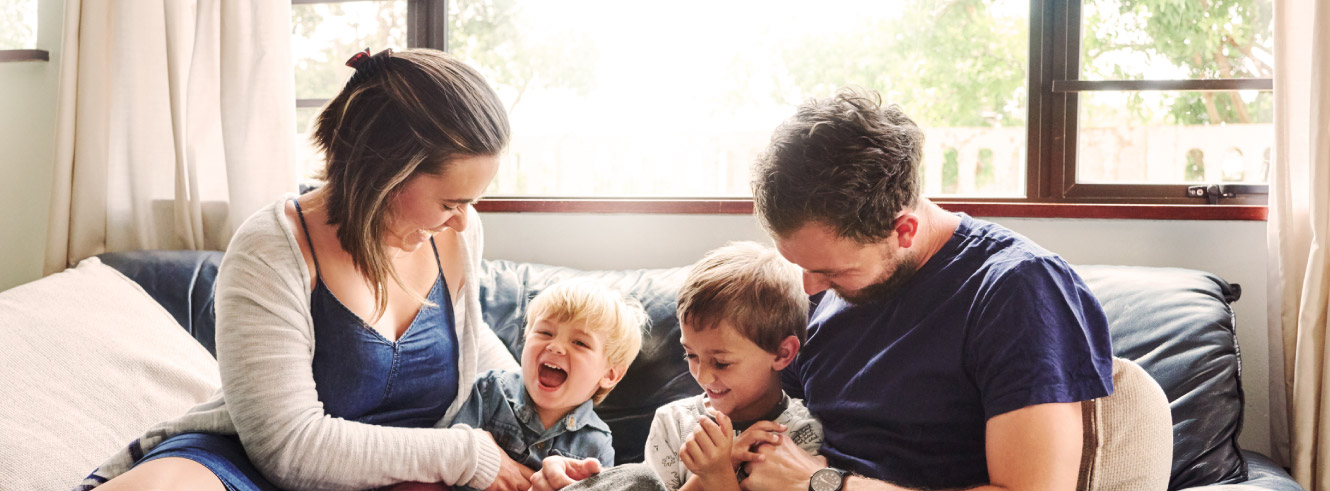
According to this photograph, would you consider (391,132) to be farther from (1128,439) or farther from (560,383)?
(1128,439)

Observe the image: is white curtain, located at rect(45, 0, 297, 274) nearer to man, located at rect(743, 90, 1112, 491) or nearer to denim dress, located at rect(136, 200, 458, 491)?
denim dress, located at rect(136, 200, 458, 491)

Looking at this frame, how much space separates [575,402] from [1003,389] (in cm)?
85

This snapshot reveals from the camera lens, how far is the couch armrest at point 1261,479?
4.93ft

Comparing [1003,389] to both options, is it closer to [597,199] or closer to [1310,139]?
[1310,139]

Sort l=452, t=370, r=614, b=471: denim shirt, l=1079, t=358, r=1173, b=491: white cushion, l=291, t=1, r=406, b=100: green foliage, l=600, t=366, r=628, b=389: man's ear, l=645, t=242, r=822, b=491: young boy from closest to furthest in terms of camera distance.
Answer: l=1079, t=358, r=1173, b=491: white cushion, l=645, t=242, r=822, b=491: young boy, l=452, t=370, r=614, b=471: denim shirt, l=600, t=366, r=628, b=389: man's ear, l=291, t=1, r=406, b=100: green foliage

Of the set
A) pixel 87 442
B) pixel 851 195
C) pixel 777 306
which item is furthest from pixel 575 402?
pixel 87 442

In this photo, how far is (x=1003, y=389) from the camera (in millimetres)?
1109

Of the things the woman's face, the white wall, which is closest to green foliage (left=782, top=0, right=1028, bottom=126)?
the white wall

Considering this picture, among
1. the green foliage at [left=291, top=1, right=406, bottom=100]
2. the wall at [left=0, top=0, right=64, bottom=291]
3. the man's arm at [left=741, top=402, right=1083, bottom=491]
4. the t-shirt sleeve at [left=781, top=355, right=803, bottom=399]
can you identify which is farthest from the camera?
the green foliage at [left=291, top=1, right=406, bottom=100]

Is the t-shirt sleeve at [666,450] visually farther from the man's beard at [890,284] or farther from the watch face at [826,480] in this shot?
the man's beard at [890,284]

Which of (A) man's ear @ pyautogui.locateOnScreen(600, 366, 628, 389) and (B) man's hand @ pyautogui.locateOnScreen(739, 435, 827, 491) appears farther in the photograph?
(A) man's ear @ pyautogui.locateOnScreen(600, 366, 628, 389)

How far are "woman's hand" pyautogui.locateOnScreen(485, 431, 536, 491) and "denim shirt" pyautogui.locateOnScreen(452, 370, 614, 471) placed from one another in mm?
56

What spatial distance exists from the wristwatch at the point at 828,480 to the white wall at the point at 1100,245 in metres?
1.11

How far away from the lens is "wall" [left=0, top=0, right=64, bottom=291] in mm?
2730
